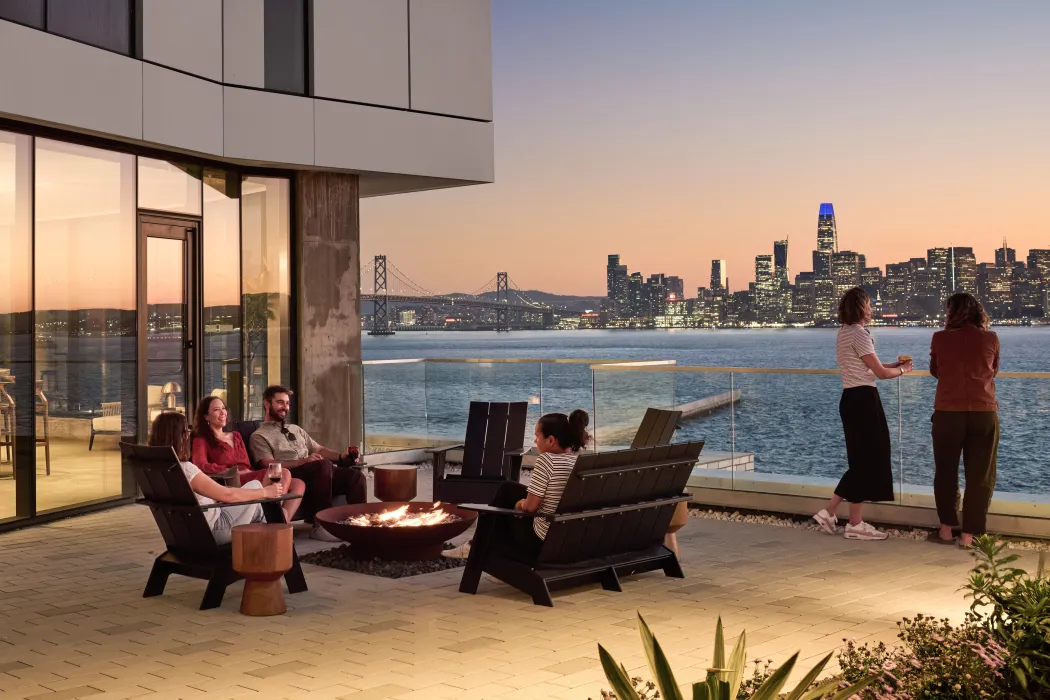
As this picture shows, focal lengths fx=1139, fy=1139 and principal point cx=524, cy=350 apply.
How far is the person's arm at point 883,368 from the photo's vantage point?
8.19 m

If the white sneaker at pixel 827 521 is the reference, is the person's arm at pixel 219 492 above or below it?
above

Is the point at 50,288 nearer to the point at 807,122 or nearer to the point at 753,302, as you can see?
the point at 807,122

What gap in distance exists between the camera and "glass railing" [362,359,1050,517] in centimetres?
859

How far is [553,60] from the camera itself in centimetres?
4788

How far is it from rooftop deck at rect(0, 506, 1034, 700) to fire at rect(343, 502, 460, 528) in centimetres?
37

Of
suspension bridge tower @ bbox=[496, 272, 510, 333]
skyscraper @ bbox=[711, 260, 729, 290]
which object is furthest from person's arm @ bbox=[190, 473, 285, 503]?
skyscraper @ bbox=[711, 260, 729, 290]

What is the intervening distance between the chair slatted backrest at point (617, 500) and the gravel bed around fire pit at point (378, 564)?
1.14 metres

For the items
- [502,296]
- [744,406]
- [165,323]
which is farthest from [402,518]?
[502,296]

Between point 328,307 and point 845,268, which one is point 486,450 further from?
point 845,268

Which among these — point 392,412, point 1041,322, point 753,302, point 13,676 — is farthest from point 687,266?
point 13,676

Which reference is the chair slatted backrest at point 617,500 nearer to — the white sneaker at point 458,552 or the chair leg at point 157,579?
the white sneaker at point 458,552

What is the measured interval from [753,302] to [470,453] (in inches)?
3089

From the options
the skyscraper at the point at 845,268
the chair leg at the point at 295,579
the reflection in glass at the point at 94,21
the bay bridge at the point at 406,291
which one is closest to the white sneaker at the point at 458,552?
the chair leg at the point at 295,579

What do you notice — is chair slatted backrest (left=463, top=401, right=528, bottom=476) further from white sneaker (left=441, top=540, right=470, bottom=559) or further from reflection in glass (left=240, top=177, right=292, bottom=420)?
reflection in glass (left=240, top=177, right=292, bottom=420)
